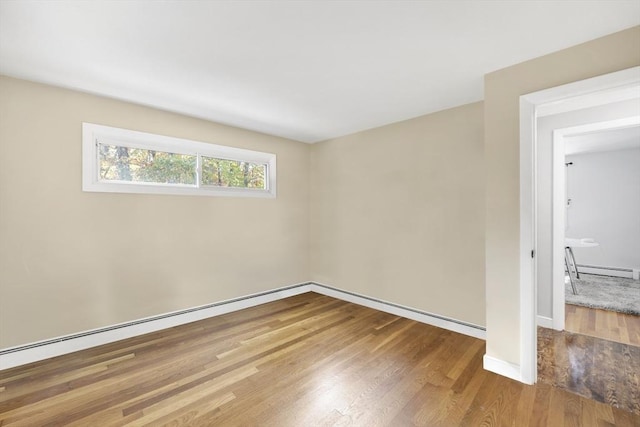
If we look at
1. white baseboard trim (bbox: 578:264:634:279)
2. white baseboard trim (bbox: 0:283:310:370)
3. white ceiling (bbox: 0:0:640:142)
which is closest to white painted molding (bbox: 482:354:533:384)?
white ceiling (bbox: 0:0:640:142)

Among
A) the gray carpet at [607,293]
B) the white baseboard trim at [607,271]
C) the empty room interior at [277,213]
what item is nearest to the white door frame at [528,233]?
the empty room interior at [277,213]

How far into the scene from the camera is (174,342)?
272cm

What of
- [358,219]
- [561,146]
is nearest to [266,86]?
[358,219]

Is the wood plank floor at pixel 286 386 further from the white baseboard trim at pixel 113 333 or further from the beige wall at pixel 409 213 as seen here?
the beige wall at pixel 409 213

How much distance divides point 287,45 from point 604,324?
4.29 metres

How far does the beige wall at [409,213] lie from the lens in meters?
2.86

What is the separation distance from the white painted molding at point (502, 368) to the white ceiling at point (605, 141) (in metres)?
3.48

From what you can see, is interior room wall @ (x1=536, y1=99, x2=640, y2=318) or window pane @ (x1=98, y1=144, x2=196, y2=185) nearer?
window pane @ (x1=98, y1=144, x2=196, y2=185)

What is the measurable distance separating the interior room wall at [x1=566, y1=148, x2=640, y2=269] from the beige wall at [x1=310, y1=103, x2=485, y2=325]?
4.71m

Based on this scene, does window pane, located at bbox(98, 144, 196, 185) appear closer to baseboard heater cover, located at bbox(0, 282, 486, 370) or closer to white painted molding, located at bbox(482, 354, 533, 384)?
baseboard heater cover, located at bbox(0, 282, 486, 370)

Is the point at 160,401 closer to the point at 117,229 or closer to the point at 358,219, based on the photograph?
the point at 117,229

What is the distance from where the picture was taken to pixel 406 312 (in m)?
3.35

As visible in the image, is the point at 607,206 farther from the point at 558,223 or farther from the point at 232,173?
the point at 232,173

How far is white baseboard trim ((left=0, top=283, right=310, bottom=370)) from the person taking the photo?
90.1 inches
